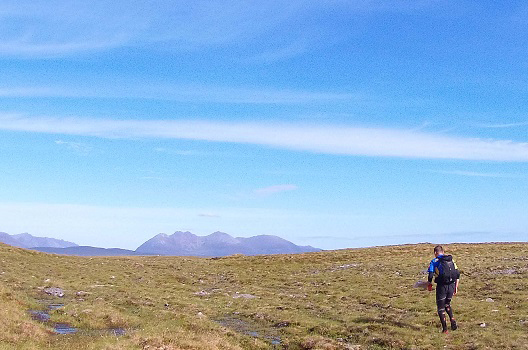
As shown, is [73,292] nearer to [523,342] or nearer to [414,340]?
[414,340]

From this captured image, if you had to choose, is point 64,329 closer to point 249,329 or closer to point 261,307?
point 249,329

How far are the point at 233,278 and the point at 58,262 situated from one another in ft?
79.8

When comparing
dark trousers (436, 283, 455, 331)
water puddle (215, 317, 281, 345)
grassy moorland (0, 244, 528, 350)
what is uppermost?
dark trousers (436, 283, 455, 331)

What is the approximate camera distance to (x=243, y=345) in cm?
2158

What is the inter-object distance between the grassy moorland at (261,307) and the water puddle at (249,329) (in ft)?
0.19

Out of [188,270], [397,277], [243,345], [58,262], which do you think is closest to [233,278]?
[188,270]

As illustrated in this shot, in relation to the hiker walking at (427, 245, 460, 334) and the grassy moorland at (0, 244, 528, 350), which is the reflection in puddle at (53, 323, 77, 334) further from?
the hiker walking at (427, 245, 460, 334)

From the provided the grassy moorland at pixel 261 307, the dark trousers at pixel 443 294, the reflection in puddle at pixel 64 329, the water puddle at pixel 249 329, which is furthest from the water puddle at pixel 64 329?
the dark trousers at pixel 443 294

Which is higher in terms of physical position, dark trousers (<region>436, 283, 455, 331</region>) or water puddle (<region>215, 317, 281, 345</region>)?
dark trousers (<region>436, 283, 455, 331</region>)

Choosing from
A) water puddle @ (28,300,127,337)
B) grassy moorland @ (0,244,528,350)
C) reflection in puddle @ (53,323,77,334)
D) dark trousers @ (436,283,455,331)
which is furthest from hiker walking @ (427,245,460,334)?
reflection in puddle @ (53,323,77,334)

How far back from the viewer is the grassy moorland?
20.6 meters

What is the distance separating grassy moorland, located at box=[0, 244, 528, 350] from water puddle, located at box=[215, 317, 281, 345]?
0.06m

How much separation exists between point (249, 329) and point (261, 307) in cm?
632

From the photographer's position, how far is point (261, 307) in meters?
31.5
